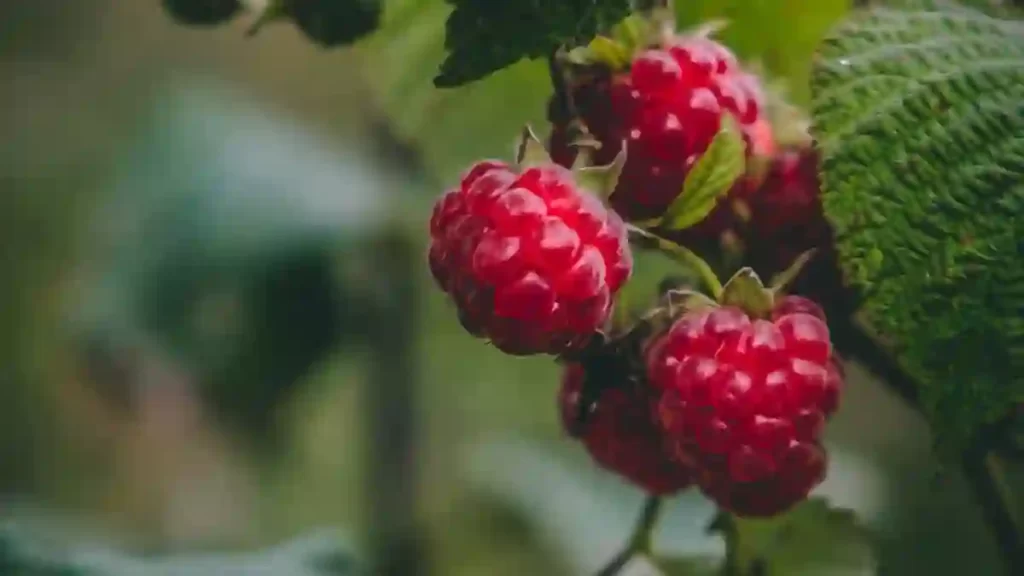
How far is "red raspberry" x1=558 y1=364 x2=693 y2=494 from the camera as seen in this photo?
0.32 metres

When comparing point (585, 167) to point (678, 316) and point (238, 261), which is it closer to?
point (678, 316)

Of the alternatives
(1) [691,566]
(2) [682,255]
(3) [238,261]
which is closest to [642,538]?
(1) [691,566]

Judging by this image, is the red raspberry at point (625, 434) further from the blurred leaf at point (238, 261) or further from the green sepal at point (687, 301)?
the blurred leaf at point (238, 261)

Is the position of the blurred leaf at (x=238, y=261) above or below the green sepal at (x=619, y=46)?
below

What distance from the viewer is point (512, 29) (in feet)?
0.91

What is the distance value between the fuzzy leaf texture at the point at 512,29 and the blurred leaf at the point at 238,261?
1.99 ft

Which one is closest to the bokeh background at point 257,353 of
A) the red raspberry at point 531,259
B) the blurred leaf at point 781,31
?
the blurred leaf at point 781,31

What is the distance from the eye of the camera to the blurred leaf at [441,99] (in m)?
0.40

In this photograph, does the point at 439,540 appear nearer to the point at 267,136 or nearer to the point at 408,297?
the point at 408,297

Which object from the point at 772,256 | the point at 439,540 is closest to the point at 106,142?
the point at 439,540

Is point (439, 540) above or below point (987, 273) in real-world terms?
below

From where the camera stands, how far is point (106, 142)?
1.10 meters

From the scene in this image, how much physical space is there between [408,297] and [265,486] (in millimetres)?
333

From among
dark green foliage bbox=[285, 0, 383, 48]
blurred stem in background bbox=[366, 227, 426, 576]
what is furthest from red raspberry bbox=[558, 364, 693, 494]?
blurred stem in background bbox=[366, 227, 426, 576]
